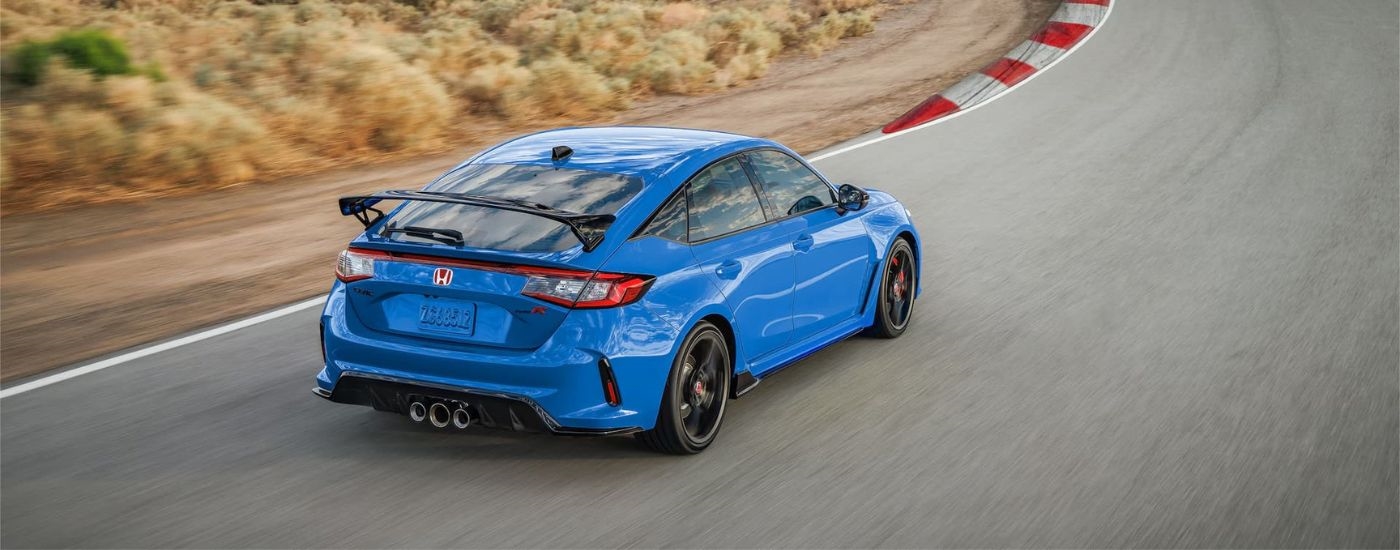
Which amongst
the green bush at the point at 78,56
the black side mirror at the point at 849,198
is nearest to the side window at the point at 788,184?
the black side mirror at the point at 849,198

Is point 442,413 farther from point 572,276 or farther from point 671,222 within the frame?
point 671,222

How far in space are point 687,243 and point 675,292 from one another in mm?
347

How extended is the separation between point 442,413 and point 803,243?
216 centimetres

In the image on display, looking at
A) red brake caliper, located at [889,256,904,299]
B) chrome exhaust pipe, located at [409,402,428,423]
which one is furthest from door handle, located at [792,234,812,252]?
chrome exhaust pipe, located at [409,402,428,423]

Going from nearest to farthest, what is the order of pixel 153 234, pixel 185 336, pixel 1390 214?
1. pixel 185 336
2. pixel 153 234
3. pixel 1390 214

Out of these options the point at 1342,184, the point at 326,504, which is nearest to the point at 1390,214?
the point at 1342,184

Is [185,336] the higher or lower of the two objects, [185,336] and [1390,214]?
the higher

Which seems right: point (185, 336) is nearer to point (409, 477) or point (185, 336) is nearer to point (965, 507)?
point (409, 477)

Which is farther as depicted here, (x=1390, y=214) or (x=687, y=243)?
(x=1390, y=214)

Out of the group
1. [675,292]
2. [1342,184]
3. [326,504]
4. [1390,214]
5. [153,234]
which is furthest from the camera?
[1342,184]

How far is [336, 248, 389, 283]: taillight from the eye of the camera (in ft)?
19.3

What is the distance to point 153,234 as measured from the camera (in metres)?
11.2

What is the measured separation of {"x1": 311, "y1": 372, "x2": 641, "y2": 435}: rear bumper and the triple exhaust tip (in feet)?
0.13

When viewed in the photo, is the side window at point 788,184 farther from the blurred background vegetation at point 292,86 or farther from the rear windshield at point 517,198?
the blurred background vegetation at point 292,86
